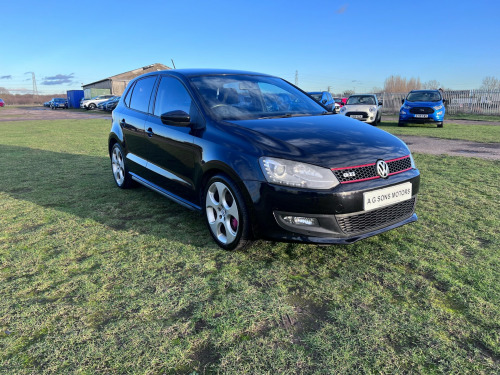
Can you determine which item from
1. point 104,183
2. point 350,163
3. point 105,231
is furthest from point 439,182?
point 104,183

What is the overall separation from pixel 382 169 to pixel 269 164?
930 millimetres

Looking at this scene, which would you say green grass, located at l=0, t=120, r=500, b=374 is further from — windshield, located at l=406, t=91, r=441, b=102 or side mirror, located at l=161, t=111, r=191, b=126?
windshield, located at l=406, t=91, r=441, b=102

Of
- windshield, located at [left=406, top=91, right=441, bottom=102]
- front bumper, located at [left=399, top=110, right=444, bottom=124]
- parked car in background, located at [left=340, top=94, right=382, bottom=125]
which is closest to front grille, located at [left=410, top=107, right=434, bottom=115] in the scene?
front bumper, located at [left=399, top=110, right=444, bottom=124]

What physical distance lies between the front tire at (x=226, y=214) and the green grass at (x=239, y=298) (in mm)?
148

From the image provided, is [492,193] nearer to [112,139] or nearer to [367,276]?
[367,276]

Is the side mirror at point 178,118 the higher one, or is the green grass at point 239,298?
the side mirror at point 178,118

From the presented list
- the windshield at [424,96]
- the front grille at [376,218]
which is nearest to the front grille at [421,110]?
the windshield at [424,96]

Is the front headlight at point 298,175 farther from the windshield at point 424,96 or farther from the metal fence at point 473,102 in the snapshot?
the metal fence at point 473,102

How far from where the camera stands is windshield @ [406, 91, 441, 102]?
1606cm

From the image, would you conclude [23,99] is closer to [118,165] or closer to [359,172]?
[118,165]

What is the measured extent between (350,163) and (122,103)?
3.87 meters

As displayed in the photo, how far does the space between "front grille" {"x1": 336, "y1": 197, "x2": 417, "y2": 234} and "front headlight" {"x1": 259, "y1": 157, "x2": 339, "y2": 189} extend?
296 mm

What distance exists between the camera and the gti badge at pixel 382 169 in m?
2.94

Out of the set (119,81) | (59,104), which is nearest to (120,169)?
(59,104)
